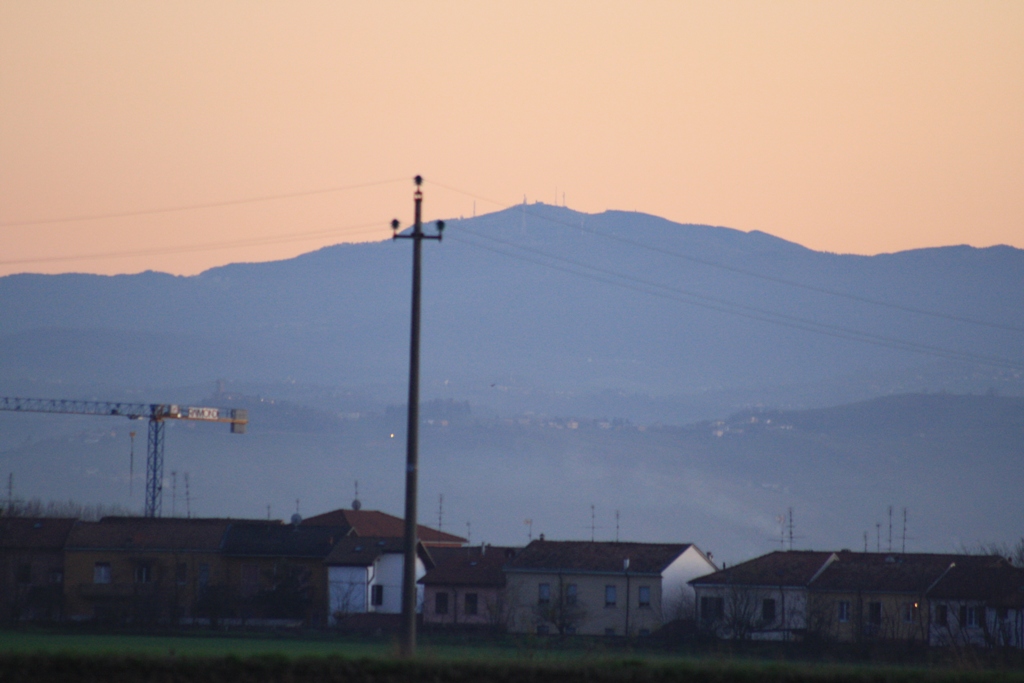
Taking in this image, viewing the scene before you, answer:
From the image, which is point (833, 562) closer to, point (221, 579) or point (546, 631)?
point (546, 631)

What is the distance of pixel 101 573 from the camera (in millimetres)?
70875

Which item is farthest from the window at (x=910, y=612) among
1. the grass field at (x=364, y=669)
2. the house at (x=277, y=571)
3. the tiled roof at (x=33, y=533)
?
the tiled roof at (x=33, y=533)

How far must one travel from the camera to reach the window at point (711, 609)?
59.6 m

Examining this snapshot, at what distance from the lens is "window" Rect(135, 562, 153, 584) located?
233 ft

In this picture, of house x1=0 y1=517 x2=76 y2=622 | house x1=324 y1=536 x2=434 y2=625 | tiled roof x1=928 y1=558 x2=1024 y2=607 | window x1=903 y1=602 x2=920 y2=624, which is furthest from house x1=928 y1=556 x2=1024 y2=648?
house x1=0 y1=517 x2=76 y2=622

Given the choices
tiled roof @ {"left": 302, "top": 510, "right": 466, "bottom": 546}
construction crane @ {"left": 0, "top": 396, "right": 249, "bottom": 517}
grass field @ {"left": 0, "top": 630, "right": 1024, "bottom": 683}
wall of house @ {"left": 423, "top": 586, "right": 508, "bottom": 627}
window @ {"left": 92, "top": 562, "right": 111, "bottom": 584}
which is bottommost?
wall of house @ {"left": 423, "top": 586, "right": 508, "bottom": 627}

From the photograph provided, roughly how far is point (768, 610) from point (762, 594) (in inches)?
41.8

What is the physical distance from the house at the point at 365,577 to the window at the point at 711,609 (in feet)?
48.6

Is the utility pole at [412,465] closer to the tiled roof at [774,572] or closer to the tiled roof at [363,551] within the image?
the tiled roof at [774,572]

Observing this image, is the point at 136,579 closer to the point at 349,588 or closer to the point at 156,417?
the point at 349,588

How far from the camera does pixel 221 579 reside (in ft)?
230

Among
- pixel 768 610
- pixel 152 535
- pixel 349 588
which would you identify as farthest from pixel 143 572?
pixel 768 610

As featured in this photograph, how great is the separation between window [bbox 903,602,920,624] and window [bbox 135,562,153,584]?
36.5 meters

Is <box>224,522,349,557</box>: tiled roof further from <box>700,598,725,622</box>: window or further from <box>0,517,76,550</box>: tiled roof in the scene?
<box>700,598,725,622</box>: window
